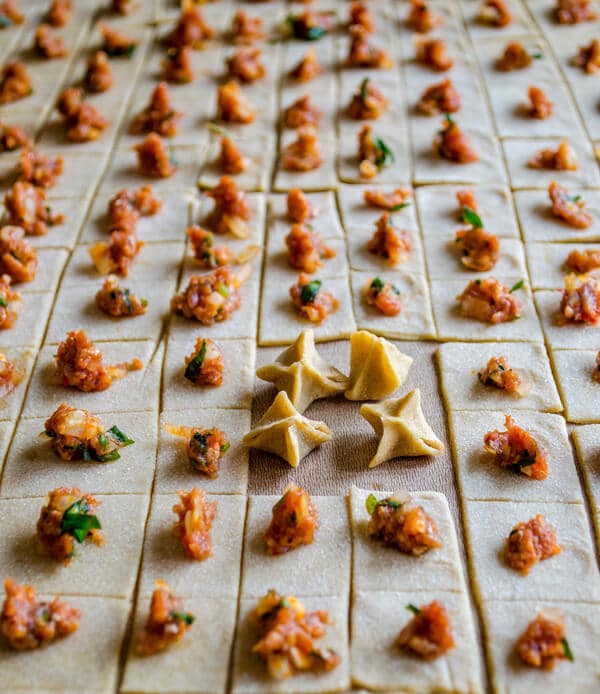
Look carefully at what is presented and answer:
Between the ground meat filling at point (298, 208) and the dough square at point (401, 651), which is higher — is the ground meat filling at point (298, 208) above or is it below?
above

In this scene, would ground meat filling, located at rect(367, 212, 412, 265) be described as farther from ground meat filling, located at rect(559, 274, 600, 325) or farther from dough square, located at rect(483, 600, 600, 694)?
dough square, located at rect(483, 600, 600, 694)

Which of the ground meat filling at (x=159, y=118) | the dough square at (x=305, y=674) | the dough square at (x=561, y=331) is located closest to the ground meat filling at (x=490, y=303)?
the dough square at (x=561, y=331)

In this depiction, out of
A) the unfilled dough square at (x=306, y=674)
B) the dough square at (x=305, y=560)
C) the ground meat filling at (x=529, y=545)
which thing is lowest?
the unfilled dough square at (x=306, y=674)

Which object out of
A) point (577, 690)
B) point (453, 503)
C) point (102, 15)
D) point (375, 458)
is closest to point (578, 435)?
point (453, 503)

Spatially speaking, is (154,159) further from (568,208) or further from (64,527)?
(64,527)

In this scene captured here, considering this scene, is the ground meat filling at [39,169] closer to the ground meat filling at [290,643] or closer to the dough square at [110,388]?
the dough square at [110,388]

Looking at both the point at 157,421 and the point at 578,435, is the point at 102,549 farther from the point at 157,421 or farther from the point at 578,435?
the point at 578,435
